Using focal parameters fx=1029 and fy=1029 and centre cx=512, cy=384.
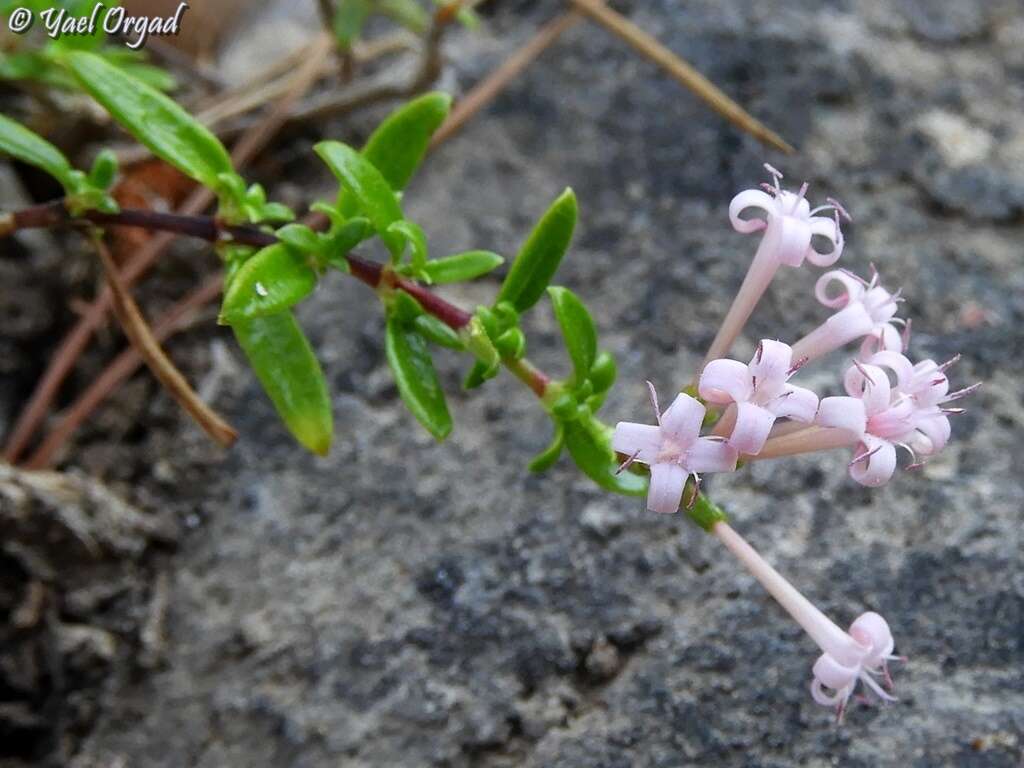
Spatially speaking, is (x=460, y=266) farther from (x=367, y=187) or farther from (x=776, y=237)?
(x=776, y=237)

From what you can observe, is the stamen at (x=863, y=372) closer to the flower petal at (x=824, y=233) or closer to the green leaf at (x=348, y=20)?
the flower petal at (x=824, y=233)

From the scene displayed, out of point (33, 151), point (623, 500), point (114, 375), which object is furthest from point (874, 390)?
point (114, 375)

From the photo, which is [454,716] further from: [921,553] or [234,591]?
[921,553]

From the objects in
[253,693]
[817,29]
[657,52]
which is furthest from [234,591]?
[817,29]

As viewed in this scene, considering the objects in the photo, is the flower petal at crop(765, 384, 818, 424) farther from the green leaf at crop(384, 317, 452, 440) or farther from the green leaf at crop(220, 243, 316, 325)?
the green leaf at crop(220, 243, 316, 325)

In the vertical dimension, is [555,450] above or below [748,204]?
below

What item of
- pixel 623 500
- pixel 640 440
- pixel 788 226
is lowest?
pixel 623 500
